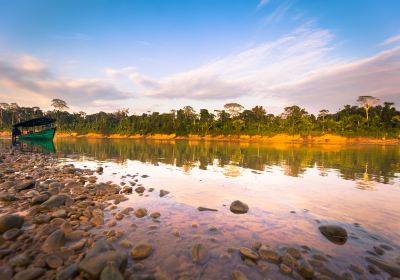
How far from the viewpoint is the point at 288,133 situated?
95438 millimetres

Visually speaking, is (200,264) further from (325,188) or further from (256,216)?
(325,188)

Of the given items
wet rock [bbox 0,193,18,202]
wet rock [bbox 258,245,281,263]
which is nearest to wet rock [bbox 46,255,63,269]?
wet rock [bbox 258,245,281,263]

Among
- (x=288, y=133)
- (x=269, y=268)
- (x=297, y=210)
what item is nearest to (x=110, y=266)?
(x=269, y=268)

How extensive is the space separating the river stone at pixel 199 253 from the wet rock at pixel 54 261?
2.96m

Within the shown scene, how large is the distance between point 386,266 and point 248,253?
10.3 ft

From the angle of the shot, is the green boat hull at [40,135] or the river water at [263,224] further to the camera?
the green boat hull at [40,135]

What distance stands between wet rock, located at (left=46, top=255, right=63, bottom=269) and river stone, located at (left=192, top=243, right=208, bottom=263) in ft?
9.72

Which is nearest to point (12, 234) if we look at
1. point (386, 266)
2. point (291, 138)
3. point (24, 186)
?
point (24, 186)

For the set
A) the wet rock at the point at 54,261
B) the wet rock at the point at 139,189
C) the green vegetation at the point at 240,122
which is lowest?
the wet rock at the point at 139,189

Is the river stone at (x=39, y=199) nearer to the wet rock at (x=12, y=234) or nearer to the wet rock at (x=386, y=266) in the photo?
the wet rock at (x=12, y=234)

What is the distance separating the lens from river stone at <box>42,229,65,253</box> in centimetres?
534

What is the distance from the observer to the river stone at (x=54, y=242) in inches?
210

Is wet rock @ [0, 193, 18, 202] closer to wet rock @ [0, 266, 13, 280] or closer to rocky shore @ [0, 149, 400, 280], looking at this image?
rocky shore @ [0, 149, 400, 280]

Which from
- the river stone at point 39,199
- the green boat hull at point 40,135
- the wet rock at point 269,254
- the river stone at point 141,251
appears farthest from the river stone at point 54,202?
the green boat hull at point 40,135
